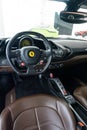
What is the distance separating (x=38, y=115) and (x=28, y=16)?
3.47 ft

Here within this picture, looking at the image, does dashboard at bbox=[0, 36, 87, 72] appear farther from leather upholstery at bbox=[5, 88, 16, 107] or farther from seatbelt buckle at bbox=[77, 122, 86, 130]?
seatbelt buckle at bbox=[77, 122, 86, 130]

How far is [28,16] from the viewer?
1769 millimetres

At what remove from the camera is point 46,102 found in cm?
109

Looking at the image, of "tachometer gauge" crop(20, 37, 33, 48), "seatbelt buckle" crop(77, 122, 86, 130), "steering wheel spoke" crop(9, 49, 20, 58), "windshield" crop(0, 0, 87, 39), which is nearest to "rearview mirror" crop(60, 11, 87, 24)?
"windshield" crop(0, 0, 87, 39)

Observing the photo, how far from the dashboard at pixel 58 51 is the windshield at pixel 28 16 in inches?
9.2

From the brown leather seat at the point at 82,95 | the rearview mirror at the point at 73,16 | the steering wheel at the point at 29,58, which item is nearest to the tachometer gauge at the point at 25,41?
the steering wheel at the point at 29,58

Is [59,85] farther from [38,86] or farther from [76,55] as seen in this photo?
[76,55]

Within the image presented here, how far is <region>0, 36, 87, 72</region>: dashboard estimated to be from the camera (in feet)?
4.39

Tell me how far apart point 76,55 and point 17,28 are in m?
0.65

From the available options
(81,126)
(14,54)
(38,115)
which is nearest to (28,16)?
(14,54)

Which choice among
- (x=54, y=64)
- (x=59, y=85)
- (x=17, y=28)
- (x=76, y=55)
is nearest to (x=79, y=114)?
(x=59, y=85)

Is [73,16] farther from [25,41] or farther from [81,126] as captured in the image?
[81,126]

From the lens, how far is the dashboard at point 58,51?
1339 mm

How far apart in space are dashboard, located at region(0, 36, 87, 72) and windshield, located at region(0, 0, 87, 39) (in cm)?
23
